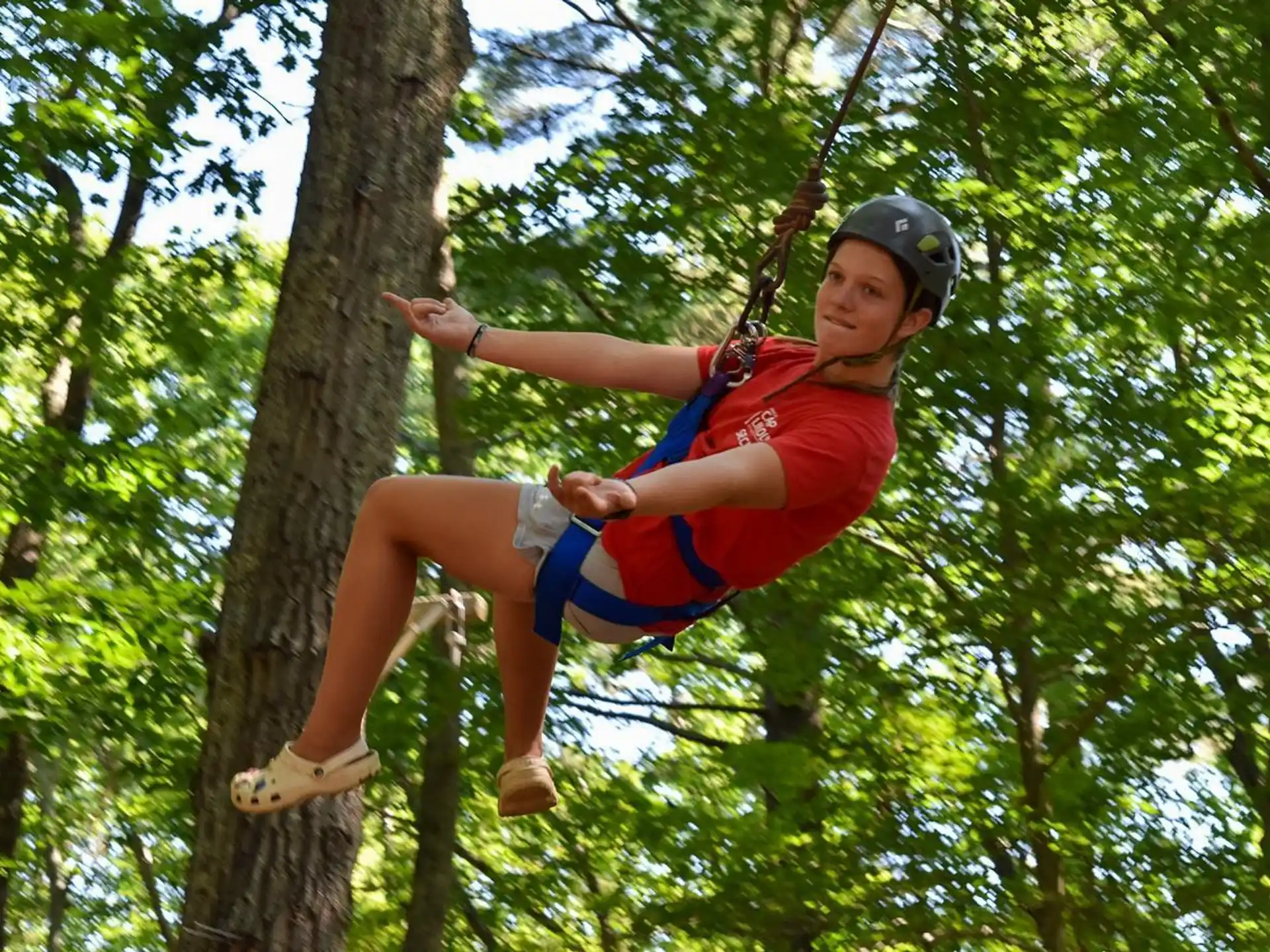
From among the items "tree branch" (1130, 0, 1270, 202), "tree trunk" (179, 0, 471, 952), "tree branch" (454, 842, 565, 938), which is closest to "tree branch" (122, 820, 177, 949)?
"tree branch" (454, 842, 565, 938)

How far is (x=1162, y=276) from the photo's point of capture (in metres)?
8.27

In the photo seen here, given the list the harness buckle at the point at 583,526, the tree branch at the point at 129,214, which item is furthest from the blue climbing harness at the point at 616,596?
the tree branch at the point at 129,214

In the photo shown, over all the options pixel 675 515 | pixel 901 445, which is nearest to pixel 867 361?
pixel 675 515

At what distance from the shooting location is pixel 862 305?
2.81 meters

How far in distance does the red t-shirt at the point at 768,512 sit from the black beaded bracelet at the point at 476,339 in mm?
480

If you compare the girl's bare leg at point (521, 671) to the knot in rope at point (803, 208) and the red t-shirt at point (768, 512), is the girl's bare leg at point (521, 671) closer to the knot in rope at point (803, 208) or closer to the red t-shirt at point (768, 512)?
the red t-shirt at point (768, 512)

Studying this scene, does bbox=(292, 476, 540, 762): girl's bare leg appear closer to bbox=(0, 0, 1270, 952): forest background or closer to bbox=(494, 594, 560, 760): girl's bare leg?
bbox=(494, 594, 560, 760): girl's bare leg

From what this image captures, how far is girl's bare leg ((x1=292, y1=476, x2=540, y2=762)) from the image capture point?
Answer: 9.43 feet

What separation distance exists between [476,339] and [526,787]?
3.18 ft

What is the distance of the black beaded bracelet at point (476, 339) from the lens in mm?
3090

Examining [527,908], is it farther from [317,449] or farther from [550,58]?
[317,449]

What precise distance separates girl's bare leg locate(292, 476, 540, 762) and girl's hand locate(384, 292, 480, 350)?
0.31 meters

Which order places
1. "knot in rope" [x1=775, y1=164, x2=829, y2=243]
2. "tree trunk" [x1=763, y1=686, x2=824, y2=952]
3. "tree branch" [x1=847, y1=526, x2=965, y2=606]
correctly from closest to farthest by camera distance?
1. "knot in rope" [x1=775, y1=164, x2=829, y2=243]
2. "tree branch" [x1=847, y1=526, x2=965, y2=606]
3. "tree trunk" [x1=763, y1=686, x2=824, y2=952]

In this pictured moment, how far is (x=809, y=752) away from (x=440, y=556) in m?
5.95
